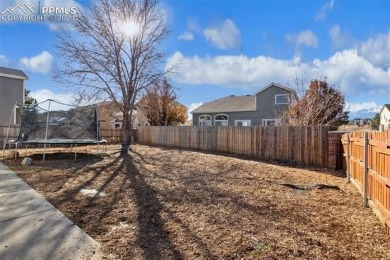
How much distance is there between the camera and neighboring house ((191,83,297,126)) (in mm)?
23781

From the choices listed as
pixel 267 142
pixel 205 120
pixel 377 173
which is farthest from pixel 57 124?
pixel 205 120

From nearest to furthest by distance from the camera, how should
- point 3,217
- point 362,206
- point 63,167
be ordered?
point 3,217
point 362,206
point 63,167

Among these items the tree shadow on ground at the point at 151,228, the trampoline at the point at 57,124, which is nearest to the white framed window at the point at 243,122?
the trampoline at the point at 57,124

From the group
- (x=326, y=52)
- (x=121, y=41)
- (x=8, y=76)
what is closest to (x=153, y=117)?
(x=8, y=76)

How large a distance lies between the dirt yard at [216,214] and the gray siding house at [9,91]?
14795mm

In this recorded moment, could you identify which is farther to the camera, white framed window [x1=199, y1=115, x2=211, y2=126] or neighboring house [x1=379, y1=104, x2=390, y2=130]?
neighboring house [x1=379, y1=104, x2=390, y2=130]

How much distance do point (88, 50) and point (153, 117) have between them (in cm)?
1358

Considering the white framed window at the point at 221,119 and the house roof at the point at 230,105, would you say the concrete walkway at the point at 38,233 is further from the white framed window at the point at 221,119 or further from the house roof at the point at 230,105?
the white framed window at the point at 221,119

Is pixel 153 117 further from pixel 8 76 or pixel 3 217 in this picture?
pixel 3 217

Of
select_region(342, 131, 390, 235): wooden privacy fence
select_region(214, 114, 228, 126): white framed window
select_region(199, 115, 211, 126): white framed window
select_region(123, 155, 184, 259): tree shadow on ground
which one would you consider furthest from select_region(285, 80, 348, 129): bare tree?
select_region(199, 115, 211, 126): white framed window

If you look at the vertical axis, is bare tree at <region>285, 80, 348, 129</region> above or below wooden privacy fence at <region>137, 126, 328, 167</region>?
above

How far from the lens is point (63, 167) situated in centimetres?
864

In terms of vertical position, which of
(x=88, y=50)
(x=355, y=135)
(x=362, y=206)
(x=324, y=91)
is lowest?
(x=362, y=206)

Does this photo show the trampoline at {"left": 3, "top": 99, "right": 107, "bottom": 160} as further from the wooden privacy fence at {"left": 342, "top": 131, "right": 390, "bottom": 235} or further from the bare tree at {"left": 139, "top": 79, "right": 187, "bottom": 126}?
the bare tree at {"left": 139, "top": 79, "right": 187, "bottom": 126}
